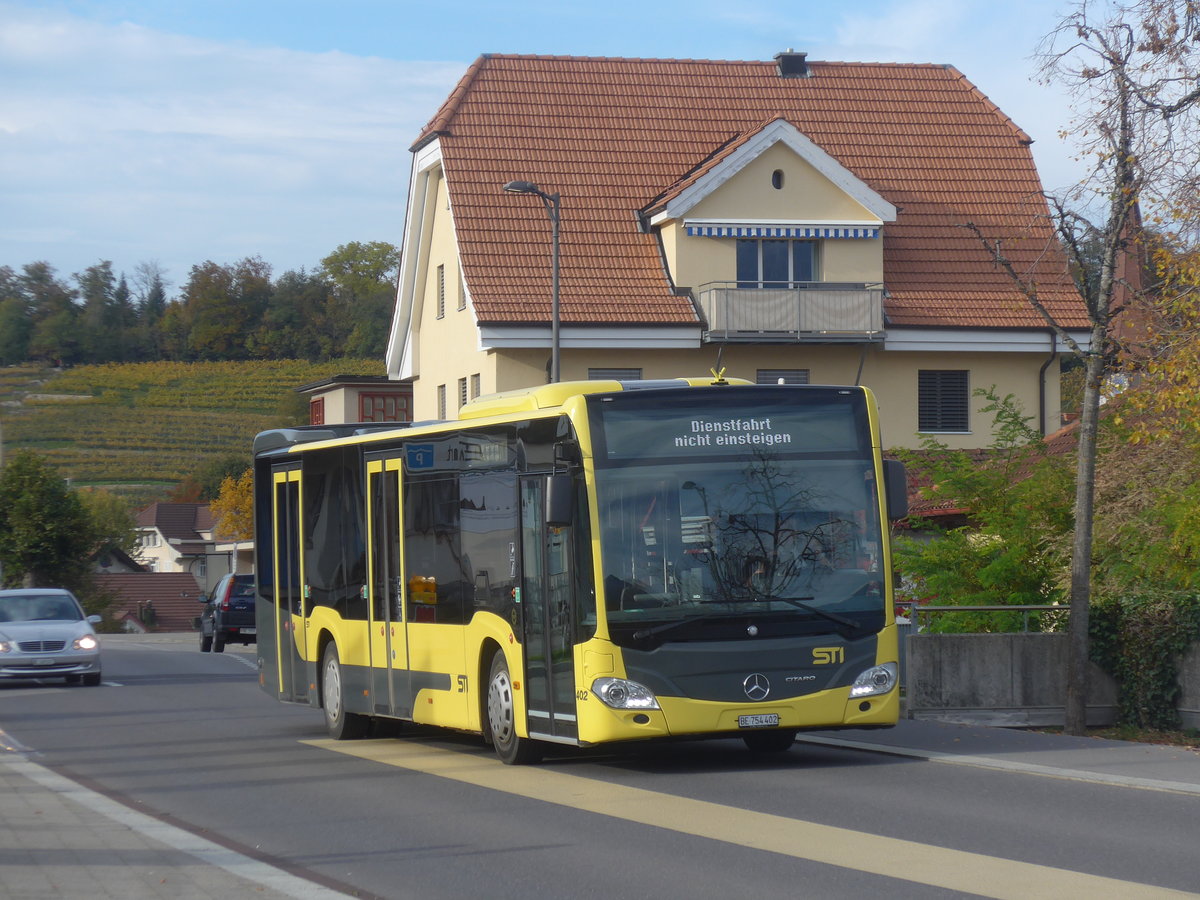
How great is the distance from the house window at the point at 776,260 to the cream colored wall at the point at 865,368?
1706 mm

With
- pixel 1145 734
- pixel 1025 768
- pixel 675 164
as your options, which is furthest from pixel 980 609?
pixel 675 164

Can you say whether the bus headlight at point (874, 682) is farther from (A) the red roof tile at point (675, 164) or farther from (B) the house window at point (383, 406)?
(B) the house window at point (383, 406)

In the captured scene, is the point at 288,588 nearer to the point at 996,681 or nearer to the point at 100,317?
the point at 996,681

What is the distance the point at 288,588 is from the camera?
19391 millimetres

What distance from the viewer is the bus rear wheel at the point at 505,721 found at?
46.4 ft

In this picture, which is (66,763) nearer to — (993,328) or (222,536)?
(993,328)

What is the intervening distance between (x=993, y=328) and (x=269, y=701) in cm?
2258

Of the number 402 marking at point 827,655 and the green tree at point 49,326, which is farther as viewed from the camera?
the green tree at point 49,326

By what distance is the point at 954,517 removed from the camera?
23500mm

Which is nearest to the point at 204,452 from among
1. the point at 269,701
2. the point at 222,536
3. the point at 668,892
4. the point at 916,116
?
the point at 222,536

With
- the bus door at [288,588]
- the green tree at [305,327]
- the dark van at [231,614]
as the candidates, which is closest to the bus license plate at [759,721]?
the bus door at [288,588]

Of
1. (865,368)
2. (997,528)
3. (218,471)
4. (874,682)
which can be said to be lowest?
(874,682)

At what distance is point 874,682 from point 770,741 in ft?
5.77

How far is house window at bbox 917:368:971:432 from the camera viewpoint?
41.6 metres
